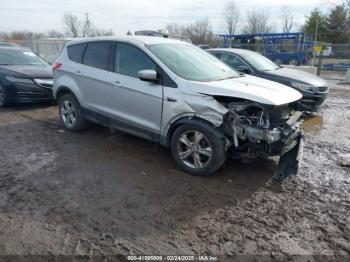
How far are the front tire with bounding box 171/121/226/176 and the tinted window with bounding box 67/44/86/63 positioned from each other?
2609mm

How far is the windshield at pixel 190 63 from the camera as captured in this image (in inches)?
166

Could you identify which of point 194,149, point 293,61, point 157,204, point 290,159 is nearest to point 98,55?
point 194,149

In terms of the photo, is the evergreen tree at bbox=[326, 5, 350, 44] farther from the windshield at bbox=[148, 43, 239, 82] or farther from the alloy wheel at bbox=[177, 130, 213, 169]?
the alloy wheel at bbox=[177, 130, 213, 169]

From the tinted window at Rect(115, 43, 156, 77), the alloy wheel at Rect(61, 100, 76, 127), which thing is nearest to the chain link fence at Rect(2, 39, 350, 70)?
the alloy wheel at Rect(61, 100, 76, 127)

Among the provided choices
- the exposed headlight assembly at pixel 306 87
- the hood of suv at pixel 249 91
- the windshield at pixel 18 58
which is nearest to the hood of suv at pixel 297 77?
the exposed headlight assembly at pixel 306 87

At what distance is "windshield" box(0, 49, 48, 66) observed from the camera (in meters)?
8.31

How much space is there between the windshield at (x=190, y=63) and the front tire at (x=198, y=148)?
0.74 m

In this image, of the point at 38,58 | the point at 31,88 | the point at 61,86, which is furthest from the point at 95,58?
the point at 38,58

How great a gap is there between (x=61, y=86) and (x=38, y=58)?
162 inches

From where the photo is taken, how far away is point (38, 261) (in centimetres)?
249

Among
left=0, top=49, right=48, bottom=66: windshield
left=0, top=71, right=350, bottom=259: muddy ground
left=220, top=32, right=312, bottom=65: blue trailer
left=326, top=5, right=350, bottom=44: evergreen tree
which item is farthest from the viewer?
left=326, top=5, right=350, bottom=44: evergreen tree

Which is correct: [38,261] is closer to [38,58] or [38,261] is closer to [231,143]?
[231,143]

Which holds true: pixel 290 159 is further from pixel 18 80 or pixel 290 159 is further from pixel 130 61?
pixel 18 80

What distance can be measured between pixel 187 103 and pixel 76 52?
281 cm
